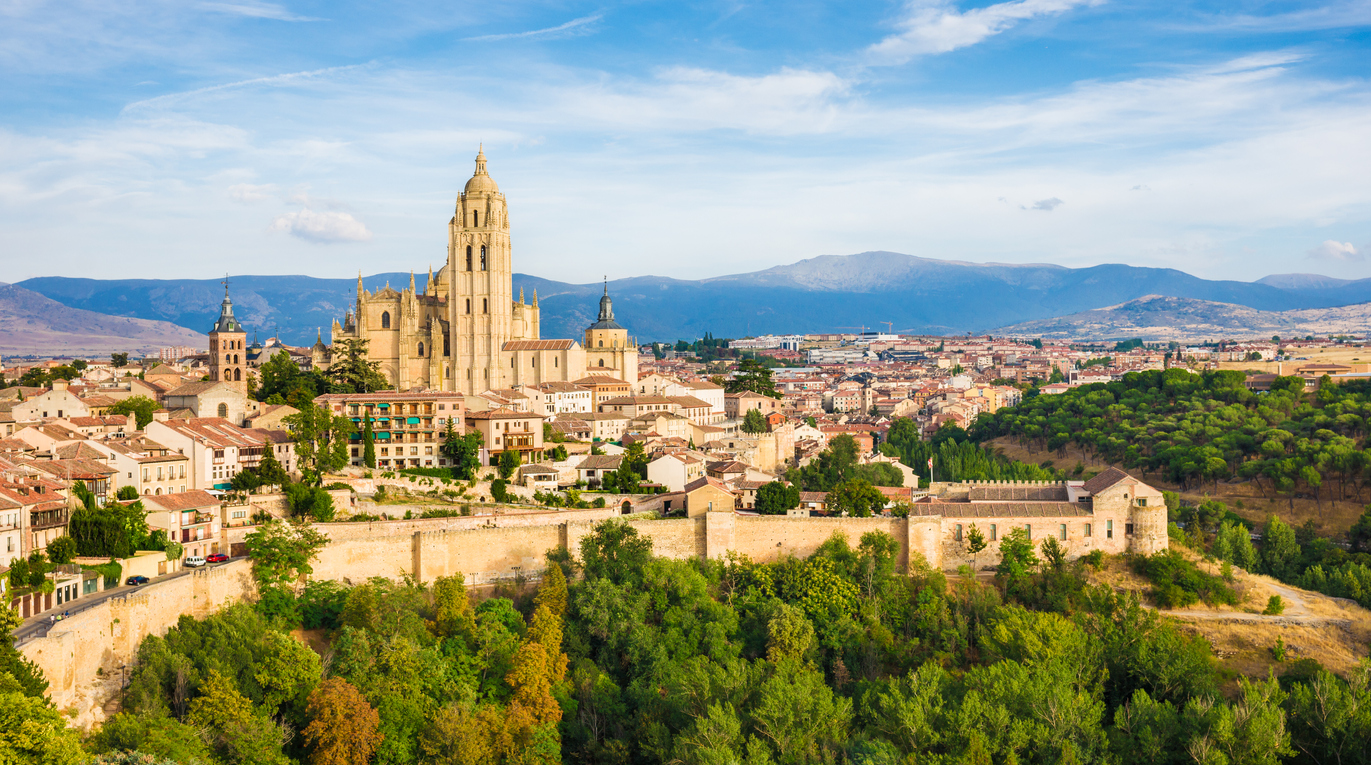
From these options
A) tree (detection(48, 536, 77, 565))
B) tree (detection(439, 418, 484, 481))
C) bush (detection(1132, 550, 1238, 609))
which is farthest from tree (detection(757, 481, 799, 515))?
tree (detection(48, 536, 77, 565))

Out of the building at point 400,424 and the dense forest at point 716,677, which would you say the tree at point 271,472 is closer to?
the building at point 400,424

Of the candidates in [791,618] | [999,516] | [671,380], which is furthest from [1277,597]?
[671,380]

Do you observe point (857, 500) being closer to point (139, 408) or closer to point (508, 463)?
point (508, 463)

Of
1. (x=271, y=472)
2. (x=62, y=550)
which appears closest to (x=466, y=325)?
(x=271, y=472)

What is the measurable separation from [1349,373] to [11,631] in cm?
9685

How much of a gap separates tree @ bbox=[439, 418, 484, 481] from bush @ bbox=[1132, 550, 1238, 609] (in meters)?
23.2

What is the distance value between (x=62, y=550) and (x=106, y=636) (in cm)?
404

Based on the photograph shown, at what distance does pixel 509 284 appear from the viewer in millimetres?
66438

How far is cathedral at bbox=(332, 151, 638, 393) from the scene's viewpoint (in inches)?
2499

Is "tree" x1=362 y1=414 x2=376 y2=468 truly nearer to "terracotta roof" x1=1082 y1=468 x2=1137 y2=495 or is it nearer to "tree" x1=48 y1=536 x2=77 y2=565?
"tree" x1=48 y1=536 x2=77 y2=565

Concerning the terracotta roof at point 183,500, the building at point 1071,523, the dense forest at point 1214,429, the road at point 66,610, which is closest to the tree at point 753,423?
the dense forest at point 1214,429

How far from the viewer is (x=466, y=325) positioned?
64.4 meters

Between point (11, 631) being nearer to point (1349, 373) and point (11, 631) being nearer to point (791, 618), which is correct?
point (791, 618)

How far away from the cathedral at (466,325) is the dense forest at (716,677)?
1150 inches
